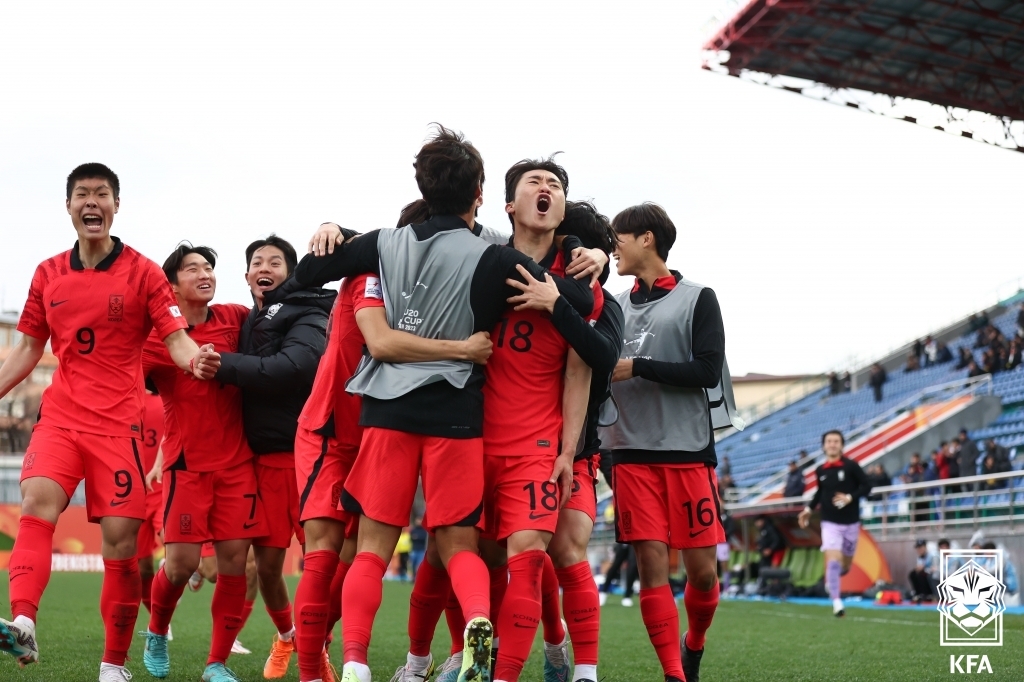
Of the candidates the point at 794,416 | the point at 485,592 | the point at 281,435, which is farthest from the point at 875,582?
the point at 794,416

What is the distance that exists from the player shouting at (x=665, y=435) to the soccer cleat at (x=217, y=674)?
2164 mm

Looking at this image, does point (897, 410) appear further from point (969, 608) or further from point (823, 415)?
point (969, 608)

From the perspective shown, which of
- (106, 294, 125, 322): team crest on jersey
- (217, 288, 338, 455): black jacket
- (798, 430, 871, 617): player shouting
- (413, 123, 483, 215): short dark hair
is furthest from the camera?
(798, 430, 871, 617): player shouting

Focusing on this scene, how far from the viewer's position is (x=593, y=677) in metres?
4.91

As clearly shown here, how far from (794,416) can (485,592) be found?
32579 mm

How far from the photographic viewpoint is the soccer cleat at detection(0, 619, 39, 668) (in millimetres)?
4633

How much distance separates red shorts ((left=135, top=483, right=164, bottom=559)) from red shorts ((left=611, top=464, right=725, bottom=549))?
4.36 meters

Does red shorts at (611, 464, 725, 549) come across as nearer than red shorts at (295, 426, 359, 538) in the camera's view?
No

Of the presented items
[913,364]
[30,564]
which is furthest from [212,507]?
[913,364]

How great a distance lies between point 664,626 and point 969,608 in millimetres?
6829

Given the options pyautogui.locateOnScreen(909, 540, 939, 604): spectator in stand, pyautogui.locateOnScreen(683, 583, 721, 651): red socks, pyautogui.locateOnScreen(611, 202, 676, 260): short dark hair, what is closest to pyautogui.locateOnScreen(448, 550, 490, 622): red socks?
pyautogui.locateOnScreen(683, 583, 721, 651): red socks

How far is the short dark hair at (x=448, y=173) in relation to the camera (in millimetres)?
4648

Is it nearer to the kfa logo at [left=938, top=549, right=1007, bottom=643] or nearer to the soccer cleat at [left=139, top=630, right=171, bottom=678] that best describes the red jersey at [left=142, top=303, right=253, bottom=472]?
the soccer cleat at [left=139, top=630, right=171, bottom=678]

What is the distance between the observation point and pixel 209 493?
6.20 m
